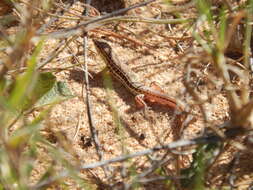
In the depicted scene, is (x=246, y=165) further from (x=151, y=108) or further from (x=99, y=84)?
(x=99, y=84)

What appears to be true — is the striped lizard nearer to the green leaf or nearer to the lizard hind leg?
the lizard hind leg

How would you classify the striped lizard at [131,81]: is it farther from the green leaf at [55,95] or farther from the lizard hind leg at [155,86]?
the green leaf at [55,95]

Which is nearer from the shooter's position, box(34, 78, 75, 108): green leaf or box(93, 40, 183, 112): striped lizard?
box(34, 78, 75, 108): green leaf

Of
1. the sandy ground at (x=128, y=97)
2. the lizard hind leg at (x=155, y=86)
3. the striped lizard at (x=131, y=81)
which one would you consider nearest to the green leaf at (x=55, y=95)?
the sandy ground at (x=128, y=97)

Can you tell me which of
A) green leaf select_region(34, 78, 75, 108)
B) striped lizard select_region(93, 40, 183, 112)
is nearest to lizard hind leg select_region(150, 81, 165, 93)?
striped lizard select_region(93, 40, 183, 112)

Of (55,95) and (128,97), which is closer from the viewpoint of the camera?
(55,95)

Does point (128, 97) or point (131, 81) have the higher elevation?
point (131, 81)

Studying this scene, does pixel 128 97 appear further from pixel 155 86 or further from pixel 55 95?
pixel 55 95

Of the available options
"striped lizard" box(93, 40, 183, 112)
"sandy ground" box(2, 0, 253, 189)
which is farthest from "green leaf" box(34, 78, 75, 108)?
"striped lizard" box(93, 40, 183, 112)

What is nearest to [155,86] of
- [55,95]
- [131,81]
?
[131,81]

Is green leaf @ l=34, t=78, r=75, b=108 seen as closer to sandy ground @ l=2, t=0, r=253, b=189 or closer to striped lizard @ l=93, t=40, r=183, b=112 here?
sandy ground @ l=2, t=0, r=253, b=189
